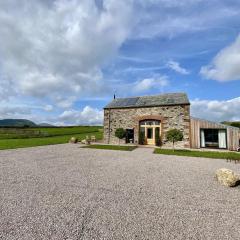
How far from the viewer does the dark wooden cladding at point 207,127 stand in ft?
65.7

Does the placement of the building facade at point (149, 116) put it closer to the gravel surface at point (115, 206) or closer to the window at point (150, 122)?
the window at point (150, 122)

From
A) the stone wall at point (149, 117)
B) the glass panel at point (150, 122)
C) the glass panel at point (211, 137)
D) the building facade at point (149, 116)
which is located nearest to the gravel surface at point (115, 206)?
the stone wall at point (149, 117)

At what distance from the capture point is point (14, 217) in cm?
481

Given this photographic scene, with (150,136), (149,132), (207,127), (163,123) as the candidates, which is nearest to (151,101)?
(163,123)

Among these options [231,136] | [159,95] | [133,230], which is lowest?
[133,230]

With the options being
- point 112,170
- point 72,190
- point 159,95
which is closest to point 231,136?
point 159,95

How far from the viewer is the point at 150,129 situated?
2353cm

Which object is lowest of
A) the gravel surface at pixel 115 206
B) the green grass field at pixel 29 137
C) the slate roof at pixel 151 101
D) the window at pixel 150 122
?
the gravel surface at pixel 115 206

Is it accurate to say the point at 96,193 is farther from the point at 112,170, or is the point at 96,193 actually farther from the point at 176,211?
the point at 112,170

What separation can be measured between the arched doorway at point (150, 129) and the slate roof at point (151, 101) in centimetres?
195

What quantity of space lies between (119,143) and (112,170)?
13091 millimetres

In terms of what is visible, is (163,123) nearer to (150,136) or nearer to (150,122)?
(150,122)

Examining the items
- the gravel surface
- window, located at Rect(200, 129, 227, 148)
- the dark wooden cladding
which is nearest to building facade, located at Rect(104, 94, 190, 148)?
the dark wooden cladding

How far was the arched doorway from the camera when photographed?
23.0 meters
